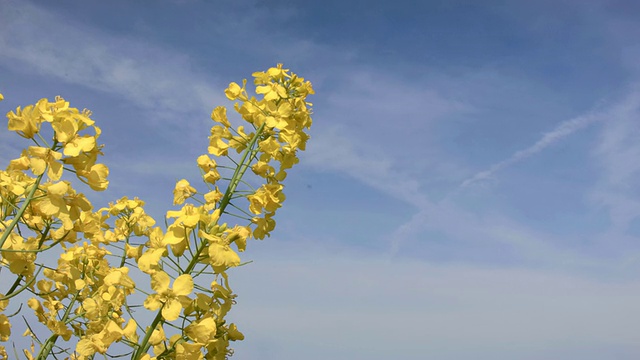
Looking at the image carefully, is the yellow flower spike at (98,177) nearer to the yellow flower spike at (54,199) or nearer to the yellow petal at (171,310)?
the yellow flower spike at (54,199)

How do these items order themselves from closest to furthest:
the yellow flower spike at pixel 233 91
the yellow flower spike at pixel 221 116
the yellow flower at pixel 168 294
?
the yellow flower at pixel 168 294
the yellow flower spike at pixel 221 116
the yellow flower spike at pixel 233 91

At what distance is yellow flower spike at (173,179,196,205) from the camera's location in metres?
4.27

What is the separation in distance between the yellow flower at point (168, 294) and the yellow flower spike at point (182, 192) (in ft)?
2.63

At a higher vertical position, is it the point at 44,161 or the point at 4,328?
the point at 44,161

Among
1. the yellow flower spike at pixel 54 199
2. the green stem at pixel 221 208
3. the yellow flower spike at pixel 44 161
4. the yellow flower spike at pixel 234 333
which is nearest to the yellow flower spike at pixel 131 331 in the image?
the green stem at pixel 221 208

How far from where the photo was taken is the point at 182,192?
14.0 feet

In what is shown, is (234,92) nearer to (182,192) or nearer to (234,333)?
(182,192)

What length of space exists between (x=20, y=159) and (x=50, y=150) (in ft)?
0.80

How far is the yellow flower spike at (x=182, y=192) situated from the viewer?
4270 millimetres

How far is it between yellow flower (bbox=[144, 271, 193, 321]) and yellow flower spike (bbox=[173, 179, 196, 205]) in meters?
0.80

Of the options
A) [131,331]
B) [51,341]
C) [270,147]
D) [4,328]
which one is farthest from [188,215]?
[51,341]

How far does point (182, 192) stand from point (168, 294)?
0.94m

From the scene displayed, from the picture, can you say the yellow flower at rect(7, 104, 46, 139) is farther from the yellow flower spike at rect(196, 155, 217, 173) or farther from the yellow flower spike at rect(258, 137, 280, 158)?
the yellow flower spike at rect(258, 137, 280, 158)

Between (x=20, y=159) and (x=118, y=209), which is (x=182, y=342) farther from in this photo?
(x=118, y=209)
